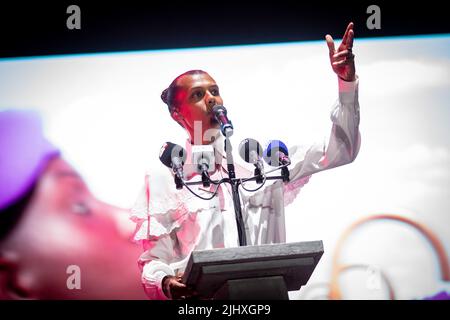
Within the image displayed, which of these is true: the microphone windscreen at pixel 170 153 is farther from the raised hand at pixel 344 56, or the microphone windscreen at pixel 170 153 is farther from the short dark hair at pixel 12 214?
the short dark hair at pixel 12 214

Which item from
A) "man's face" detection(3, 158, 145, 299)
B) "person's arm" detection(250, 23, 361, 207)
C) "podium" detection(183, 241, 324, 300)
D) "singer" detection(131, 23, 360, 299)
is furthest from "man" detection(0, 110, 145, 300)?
"podium" detection(183, 241, 324, 300)

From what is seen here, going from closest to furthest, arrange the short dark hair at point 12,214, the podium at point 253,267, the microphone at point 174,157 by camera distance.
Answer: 1. the podium at point 253,267
2. the microphone at point 174,157
3. the short dark hair at point 12,214

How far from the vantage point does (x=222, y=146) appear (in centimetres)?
345

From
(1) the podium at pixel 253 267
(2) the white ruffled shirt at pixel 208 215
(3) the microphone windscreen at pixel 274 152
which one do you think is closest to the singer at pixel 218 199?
(2) the white ruffled shirt at pixel 208 215

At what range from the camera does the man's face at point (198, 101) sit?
3451 mm

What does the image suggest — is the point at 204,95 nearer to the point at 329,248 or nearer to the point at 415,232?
the point at 329,248

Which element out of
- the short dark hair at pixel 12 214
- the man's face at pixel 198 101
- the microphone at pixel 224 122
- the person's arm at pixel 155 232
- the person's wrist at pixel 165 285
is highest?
the man's face at pixel 198 101

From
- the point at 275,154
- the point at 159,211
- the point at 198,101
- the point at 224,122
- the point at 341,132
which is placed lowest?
the point at 159,211

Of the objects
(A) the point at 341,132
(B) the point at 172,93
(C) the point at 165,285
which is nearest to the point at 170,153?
(C) the point at 165,285

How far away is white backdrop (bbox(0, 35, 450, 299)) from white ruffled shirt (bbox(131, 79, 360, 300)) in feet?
0.61

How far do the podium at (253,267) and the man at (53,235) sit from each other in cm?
110

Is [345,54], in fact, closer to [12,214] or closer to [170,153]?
[170,153]

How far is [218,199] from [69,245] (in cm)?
82
